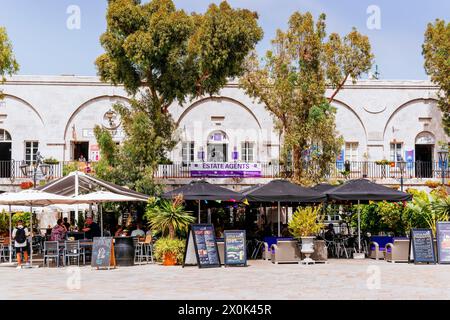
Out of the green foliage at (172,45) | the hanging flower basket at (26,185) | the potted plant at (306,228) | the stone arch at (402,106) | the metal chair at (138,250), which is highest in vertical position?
the green foliage at (172,45)

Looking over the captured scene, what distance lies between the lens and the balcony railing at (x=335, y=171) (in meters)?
35.0

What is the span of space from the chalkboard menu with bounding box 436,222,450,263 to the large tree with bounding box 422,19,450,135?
14.4 metres

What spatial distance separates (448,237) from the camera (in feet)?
69.4

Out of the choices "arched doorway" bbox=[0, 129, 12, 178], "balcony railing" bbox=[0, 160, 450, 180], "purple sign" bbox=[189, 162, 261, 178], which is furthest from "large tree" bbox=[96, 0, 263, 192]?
"arched doorway" bbox=[0, 129, 12, 178]

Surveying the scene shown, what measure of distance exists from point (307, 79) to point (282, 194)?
32.6 ft

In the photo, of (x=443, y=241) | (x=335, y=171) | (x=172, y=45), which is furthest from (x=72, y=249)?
(x=335, y=171)

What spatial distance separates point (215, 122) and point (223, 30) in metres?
8.76

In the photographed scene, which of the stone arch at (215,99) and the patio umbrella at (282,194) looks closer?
the patio umbrella at (282,194)

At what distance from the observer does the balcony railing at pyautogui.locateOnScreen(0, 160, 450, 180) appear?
115 feet

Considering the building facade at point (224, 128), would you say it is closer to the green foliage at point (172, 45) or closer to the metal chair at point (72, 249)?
the green foliage at point (172, 45)

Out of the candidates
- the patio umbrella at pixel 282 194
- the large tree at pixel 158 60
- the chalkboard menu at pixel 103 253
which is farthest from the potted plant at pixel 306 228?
the large tree at pixel 158 60

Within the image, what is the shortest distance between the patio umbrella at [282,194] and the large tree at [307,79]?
8504 mm

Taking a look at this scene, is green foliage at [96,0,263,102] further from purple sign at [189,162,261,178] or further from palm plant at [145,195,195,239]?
palm plant at [145,195,195,239]

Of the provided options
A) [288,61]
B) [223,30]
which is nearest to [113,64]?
[223,30]
